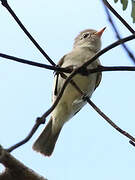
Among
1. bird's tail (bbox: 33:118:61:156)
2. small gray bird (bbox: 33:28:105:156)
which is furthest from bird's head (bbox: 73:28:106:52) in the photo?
bird's tail (bbox: 33:118:61:156)

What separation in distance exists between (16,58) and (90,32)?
4.45m

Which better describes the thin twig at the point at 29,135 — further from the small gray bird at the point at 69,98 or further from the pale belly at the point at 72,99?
the pale belly at the point at 72,99

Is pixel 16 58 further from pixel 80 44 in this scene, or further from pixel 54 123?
pixel 80 44

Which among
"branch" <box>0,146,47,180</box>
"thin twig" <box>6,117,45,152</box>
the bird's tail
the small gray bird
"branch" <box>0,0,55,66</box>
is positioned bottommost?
the bird's tail

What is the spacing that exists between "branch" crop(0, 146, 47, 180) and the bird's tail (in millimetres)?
3123

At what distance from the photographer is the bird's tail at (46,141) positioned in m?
5.39

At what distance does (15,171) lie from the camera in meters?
2.19

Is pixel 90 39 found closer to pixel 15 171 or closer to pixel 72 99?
pixel 72 99

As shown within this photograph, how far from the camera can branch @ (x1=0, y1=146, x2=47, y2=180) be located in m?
2.10

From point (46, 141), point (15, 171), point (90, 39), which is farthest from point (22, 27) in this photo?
point (90, 39)

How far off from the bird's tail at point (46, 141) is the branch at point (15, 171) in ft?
10.2

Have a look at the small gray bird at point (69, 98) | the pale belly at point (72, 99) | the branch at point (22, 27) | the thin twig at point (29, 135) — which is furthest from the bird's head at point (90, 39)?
the thin twig at point (29, 135)

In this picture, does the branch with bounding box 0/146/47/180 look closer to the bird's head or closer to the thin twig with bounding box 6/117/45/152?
the thin twig with bounding box 6/117/45/152

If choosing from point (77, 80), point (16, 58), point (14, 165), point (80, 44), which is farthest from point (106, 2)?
point (80, 44)
